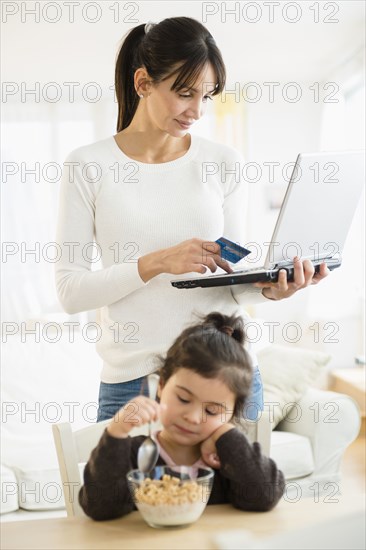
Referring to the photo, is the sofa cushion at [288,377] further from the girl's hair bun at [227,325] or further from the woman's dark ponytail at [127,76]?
the girl's hair bun at [227,325]

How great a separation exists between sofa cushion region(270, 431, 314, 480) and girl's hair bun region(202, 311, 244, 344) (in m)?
1.75

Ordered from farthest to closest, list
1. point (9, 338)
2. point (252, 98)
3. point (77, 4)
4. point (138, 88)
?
1. point (252, 98)
2. point (77, 4)
3. point (9, 338)
4. point (138, 88)

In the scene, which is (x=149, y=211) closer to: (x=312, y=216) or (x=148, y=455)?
(x=312, y=216)

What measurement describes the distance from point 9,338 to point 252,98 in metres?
2.96

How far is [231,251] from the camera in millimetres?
1230

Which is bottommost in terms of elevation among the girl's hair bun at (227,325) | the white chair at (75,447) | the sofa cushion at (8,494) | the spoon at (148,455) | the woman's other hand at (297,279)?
the sofa cushion at (8,494)

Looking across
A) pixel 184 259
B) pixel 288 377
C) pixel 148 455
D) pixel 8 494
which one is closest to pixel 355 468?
pixel 288 377

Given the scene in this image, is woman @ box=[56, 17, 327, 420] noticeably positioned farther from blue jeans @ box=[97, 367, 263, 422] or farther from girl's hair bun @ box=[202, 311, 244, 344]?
girl's hair bun @ box=[202, 311, 244, 344]

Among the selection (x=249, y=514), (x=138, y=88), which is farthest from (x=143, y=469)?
(x=138, y=88)

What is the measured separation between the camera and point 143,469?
975mm

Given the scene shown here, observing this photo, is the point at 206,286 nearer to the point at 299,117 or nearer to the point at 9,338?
the point at 9,338

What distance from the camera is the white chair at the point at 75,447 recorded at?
1.20 m

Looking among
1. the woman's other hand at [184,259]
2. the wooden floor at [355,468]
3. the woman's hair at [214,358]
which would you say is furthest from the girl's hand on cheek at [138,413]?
the wooden floor at [355,468]

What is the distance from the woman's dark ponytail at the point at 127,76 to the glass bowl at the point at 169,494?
77cm
